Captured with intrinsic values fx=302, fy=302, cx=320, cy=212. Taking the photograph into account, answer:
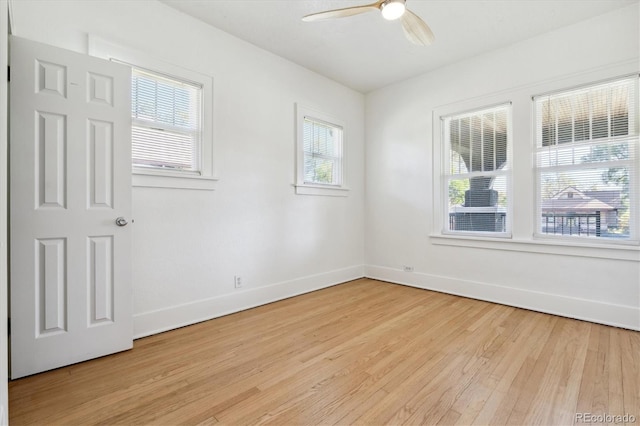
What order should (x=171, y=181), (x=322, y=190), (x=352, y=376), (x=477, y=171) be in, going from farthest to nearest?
1. (x=322, y=190)
2. (x=477, y=171)
3. (x=171, y=181)
4. (x=352, y=376)

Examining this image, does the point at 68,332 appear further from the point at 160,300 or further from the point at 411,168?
the point at 411,168

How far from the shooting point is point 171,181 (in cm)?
270

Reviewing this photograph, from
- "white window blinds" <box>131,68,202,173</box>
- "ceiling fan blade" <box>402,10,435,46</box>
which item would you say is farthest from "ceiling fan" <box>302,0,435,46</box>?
"white window blinds" <box>131,68,202,173</box>

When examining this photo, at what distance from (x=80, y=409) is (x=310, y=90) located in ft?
12.3

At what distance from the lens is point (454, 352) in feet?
7.36

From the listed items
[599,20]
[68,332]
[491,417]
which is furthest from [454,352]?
[599,20]

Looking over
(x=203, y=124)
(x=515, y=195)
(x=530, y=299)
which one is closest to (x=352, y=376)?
(x=530, y=299)

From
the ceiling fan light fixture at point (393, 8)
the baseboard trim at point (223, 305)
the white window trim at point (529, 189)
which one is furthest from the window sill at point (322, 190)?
the ceiling fan light fixture at point (393, 8)

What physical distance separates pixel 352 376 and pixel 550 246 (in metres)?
2.58

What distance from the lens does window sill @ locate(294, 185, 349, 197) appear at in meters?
3.84

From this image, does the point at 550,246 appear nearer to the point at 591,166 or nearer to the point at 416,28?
the point at 591,166

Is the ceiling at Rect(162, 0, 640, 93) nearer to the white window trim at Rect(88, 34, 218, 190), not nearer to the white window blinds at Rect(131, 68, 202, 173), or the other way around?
the white window trim at Rect(88, 34, 218, 190)

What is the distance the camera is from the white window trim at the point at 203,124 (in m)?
2.39

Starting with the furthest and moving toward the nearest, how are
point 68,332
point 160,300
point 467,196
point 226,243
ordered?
point 467,196 → point 226,243 → point 160,300 → point 68,332
